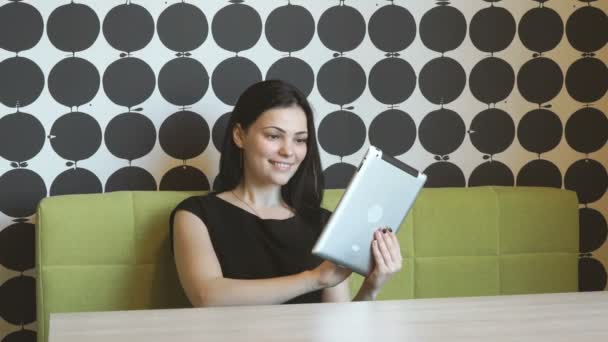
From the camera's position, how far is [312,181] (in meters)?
1.87

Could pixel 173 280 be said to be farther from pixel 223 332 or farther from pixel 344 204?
pixel 223 332

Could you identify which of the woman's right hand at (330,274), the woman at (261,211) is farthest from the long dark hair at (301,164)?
the woman's right hand at (330,274)

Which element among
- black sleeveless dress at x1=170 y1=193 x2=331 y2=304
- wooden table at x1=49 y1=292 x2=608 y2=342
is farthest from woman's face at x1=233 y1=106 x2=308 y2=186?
wooden table at x1=49 y1=292 x2=608 y2=342

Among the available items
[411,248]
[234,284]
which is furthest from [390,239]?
[411,248]

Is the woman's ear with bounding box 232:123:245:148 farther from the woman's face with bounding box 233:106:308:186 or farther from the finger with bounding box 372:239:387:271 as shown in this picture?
the finger with bounding box 372:239:387:271

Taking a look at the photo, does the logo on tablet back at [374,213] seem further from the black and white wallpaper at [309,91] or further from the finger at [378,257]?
the black and white wallpaper at [309,91]

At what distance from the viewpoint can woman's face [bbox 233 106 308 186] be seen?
1.75 meters

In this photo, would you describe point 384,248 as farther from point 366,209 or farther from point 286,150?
point 286,150

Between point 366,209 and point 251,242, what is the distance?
400 millimetres

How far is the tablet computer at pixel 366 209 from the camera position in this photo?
1430 mm

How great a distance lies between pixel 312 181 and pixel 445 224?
38 cm

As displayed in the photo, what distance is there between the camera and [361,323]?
1160 mm

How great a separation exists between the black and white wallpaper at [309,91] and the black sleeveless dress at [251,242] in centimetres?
27

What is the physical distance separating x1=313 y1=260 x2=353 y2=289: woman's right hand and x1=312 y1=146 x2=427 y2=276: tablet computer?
39 millimetres
